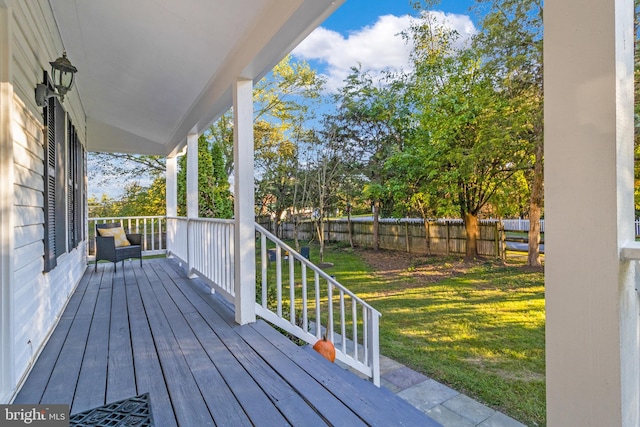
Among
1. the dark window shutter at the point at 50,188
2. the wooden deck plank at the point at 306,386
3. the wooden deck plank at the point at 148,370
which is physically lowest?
the wooden deck plank at the point at 148,370

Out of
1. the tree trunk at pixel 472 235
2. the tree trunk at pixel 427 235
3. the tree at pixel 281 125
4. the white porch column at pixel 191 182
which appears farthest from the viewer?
the tree at pixel 281 125

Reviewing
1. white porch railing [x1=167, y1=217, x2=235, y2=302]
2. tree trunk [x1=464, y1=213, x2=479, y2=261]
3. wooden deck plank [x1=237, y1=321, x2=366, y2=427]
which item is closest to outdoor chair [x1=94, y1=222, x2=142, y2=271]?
white porch railing [x1=167, y1=217, x2=235, y2=302]

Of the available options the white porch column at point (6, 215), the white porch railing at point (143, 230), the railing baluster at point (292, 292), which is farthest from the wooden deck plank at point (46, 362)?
the white porch railing at point (143, 230)

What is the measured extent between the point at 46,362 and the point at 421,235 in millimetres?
9788

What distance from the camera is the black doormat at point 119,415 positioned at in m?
1.70

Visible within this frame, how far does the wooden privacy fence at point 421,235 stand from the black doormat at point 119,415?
9039 millimetres

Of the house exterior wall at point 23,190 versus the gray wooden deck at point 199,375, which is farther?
the house exterior wall at point 23,190

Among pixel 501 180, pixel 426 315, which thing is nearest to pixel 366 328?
pixel 426 315

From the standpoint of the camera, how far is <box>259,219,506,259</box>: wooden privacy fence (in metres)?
9.09

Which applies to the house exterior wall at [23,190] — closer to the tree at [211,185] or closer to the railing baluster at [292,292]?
the railing baluster at [292,292]

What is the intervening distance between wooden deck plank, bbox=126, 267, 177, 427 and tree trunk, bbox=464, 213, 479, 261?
8.25m

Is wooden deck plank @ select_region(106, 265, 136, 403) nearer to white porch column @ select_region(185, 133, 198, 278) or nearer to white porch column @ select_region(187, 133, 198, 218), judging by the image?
white porch column @ select_region(185, 133, 198, 278)

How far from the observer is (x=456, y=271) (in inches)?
321

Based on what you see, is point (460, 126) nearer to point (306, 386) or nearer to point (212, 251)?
point (212, 251)
